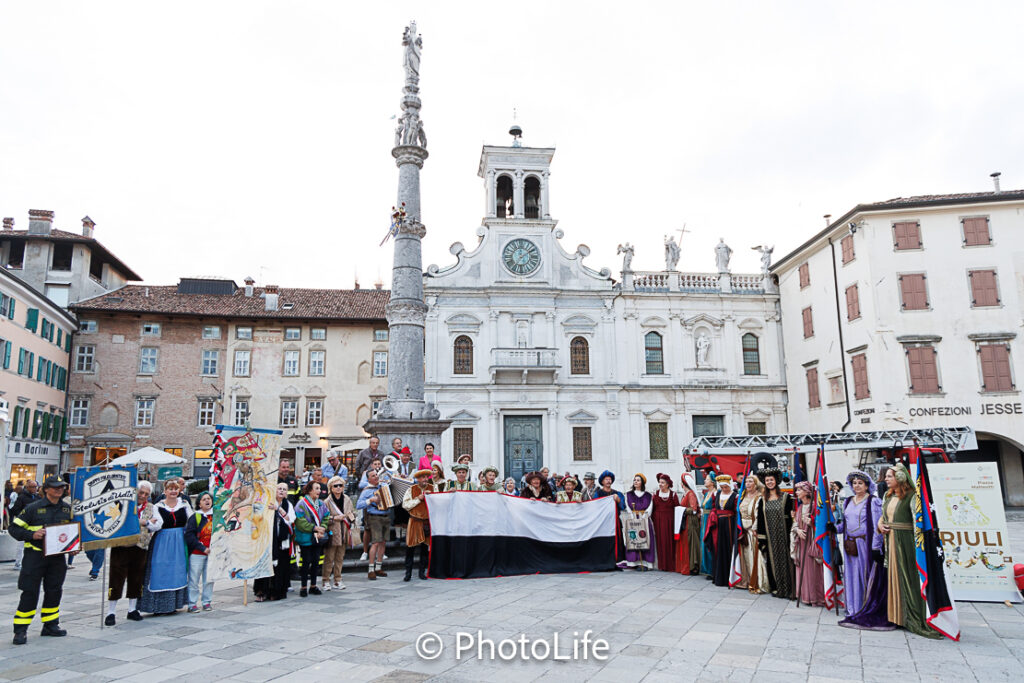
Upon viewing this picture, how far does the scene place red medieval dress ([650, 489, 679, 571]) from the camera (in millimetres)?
13094

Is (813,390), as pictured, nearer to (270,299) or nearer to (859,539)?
(859,539)

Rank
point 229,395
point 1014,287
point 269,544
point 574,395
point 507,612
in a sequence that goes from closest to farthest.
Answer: point 507,612
point 269,544
point 1014,287
point 574,395
point 229,395

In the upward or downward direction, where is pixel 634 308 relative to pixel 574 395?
upward

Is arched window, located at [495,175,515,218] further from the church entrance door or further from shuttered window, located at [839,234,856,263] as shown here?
shuttered window, located at [839,234,856,263]

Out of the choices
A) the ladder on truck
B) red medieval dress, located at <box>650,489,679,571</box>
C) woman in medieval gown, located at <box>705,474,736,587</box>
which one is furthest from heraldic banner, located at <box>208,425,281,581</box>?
the ladder on truck

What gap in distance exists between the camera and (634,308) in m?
32.9

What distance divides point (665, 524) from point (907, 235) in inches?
777

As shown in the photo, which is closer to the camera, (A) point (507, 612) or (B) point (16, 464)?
(A) point (507, 612)

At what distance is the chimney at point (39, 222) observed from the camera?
36.1 meters

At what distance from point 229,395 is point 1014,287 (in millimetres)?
35036

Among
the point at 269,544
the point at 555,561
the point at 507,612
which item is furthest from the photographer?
the point at 555,561

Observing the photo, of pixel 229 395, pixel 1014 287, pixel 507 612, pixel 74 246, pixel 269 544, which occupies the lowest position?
pixel 507 612

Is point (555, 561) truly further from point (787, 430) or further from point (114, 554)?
point (787, 430)

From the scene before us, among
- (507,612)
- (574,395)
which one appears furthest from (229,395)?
(507,612)
